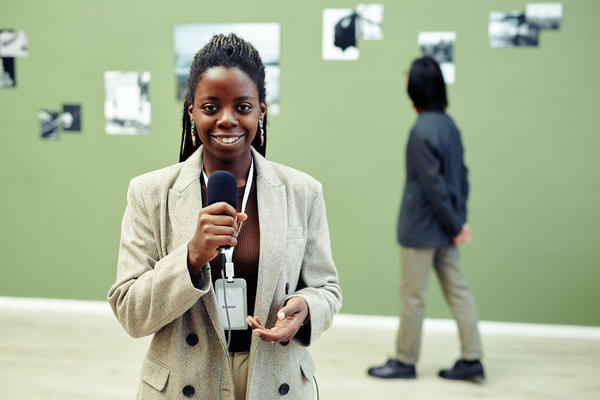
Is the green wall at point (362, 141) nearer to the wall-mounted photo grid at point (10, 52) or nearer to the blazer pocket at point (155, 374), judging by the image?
the wall-mounted photo grid at point (10, 52)

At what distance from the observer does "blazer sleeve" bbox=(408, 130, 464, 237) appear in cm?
321

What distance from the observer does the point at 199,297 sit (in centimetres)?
121

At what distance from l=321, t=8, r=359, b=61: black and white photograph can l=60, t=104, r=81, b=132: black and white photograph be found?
177 centimetres

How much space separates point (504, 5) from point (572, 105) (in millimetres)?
762

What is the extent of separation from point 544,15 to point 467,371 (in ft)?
7.35

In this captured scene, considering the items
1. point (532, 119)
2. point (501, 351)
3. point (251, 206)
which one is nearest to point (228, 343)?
point (251, 206)

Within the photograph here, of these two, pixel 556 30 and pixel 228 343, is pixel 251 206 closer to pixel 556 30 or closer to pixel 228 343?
pixel 228 343

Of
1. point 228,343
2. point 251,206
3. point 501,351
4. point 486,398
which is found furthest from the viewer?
point 501,351

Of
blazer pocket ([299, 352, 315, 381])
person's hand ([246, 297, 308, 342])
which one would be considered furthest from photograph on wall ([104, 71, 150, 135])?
person's hand ([246, 297, 308, 342])

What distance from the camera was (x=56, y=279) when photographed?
15.2 feet

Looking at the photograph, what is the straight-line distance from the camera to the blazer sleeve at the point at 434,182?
3211 mm

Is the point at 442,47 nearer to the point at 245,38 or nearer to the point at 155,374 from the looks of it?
the point at 245,38

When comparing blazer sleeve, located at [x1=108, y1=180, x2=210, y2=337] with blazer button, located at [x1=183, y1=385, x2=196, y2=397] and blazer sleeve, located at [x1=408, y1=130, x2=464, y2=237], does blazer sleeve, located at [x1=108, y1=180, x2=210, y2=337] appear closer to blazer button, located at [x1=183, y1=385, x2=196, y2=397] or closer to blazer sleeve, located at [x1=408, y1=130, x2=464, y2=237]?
blazer button, located at [x1=183, y1=385, x2=196, y2=397]

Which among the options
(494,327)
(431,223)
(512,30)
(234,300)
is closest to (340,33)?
(512,30)
